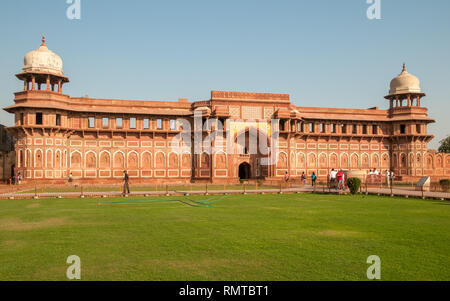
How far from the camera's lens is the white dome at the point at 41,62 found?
2995 cm

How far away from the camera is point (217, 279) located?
514 cm

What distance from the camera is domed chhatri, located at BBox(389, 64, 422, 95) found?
3891 centimetres

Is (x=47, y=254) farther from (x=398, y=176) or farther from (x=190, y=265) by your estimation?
(x=398, y=176)

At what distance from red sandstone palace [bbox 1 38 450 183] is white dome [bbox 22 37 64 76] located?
0.08 metres

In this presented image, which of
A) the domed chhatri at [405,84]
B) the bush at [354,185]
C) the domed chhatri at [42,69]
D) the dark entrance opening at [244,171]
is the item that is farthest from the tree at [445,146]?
the domed chhatri at [42,69]

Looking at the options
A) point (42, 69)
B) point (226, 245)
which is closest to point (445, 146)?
point (42, 69)

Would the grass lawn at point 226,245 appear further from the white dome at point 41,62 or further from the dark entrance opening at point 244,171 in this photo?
the dark entrance opening at point 244,171

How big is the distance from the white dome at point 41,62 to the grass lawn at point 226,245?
21611 millimetres

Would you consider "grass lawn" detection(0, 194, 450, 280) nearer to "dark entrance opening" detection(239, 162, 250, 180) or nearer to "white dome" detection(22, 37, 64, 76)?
"white dome" detection(22, 37, 64, 76)

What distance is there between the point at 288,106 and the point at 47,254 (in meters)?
31.7

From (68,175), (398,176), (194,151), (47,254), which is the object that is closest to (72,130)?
(68,175)

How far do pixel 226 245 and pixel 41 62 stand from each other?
28853mm

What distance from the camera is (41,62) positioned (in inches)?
1183

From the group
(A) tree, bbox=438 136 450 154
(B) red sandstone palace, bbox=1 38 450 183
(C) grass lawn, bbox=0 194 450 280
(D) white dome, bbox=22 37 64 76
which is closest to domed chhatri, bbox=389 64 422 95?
(B) red sandstone palace, bbox=1 38 450 183
